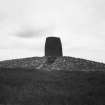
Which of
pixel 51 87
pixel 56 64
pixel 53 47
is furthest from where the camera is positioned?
pixel 53 47

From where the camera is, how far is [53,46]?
59.5 feet

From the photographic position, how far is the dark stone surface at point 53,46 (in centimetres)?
1788

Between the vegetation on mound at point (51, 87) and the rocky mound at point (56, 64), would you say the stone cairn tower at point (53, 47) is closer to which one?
the rocky mound at point (56, 64)

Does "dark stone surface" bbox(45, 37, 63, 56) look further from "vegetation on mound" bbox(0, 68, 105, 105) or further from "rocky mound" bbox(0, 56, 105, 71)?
"vegetation on mound" bbox(0, 68, 105, 105)

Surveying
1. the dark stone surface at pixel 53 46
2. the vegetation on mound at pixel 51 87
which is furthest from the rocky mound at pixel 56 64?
the dark stone surface at pixel 53 46

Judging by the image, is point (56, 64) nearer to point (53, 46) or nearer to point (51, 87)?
point (53, 46)

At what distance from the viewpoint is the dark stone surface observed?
17875 mm

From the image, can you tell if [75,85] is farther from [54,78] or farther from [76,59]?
[76,59]

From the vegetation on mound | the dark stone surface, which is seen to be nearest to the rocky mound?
the vegetation on mound

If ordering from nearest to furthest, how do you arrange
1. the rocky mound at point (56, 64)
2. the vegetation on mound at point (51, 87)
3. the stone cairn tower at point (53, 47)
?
the vegetation on mound at point (51, 87) < the rocky mound at point (56, 64) < the stone cairn tower at point (53, 47)

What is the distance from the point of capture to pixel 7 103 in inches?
410

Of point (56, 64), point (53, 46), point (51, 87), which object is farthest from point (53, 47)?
point (51, 87)

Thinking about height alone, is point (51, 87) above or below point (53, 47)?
below

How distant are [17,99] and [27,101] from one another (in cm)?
68
